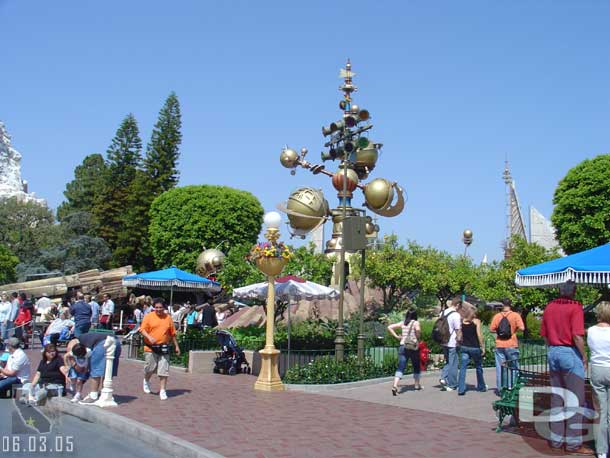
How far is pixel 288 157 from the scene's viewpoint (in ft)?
76.9

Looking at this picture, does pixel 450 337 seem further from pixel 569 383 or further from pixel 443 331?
pixel 569 383

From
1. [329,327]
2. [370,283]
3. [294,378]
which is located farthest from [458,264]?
[294,378]

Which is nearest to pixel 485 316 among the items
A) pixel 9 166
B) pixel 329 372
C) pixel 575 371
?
pixel 329 372

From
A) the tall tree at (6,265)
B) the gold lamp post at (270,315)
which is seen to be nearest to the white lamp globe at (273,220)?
the gold lamp post at (270,315)

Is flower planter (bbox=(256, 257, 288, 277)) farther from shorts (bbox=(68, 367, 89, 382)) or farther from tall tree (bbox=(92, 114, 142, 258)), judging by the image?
tall tree (bbox=(92, 114, 142, 258))

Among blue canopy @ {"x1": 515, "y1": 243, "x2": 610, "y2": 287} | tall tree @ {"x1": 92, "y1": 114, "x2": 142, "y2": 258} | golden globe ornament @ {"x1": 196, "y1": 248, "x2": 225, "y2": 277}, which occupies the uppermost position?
tall tree @ {"x1": 92, "y1": 114, "x2": 142, "y2": 258}

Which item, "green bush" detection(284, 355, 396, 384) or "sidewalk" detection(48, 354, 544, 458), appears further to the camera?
"green bush" detection(284, 355, 396, 384)

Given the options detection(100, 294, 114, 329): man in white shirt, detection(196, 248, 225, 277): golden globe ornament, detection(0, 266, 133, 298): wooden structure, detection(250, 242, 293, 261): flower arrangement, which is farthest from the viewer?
detection(196, 248, 225, 277): golden globe ornament

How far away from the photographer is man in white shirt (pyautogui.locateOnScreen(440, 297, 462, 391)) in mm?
11398

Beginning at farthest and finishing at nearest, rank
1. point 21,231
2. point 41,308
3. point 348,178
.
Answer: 1. point 21,231
2. point 41,308
3. point 348,178

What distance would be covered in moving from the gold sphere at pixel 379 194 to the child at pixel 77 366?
13527mm

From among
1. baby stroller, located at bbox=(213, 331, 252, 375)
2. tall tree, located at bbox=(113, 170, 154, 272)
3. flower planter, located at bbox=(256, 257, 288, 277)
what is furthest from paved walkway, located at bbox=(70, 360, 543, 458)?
tall tree, located at bbox=(113, 170, 154, 272)

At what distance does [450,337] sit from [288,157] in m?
13.2

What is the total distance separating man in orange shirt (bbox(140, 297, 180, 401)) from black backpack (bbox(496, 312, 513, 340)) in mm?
5380
